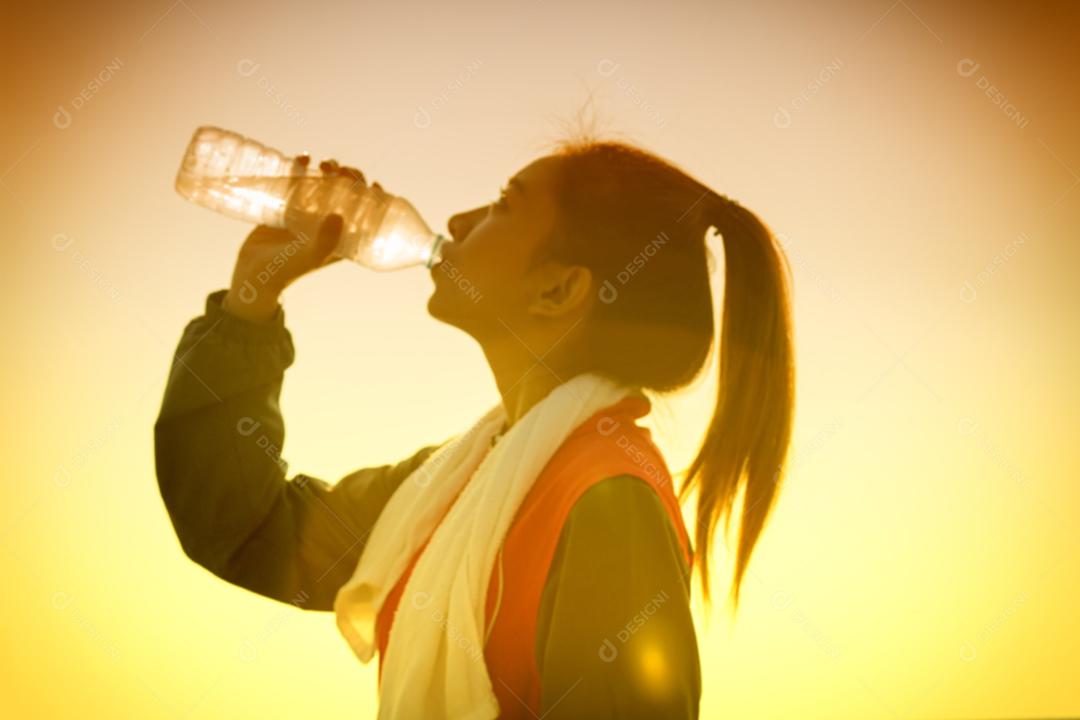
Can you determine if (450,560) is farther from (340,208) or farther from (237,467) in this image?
(340,208)

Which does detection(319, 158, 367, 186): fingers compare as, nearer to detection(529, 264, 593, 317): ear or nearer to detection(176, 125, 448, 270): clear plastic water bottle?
detection(176, 125, 448, 270): clear plastic water bottle

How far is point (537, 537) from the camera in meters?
0.90

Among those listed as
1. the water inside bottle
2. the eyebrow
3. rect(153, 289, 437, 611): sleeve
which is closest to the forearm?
rect(153, 289, 437, 611): sleeve

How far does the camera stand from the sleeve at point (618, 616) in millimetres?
760

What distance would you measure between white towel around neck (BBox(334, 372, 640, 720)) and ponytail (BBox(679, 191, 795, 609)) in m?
0.14

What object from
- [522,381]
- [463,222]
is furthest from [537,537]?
[463,222]

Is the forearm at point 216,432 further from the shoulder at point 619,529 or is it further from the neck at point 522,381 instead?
the shoulder at point 619,529

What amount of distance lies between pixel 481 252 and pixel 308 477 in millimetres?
445

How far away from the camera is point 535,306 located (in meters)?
1.10

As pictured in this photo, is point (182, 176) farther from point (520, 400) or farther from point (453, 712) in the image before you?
point (453, 712)

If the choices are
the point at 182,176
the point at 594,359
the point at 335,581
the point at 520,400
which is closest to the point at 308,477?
the point at 335,581

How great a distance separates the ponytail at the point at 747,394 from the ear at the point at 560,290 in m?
0.19

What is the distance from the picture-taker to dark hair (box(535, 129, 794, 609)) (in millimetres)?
1101

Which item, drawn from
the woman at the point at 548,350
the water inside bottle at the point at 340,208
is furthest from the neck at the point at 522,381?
the water inside bottle at the point at 340,208
